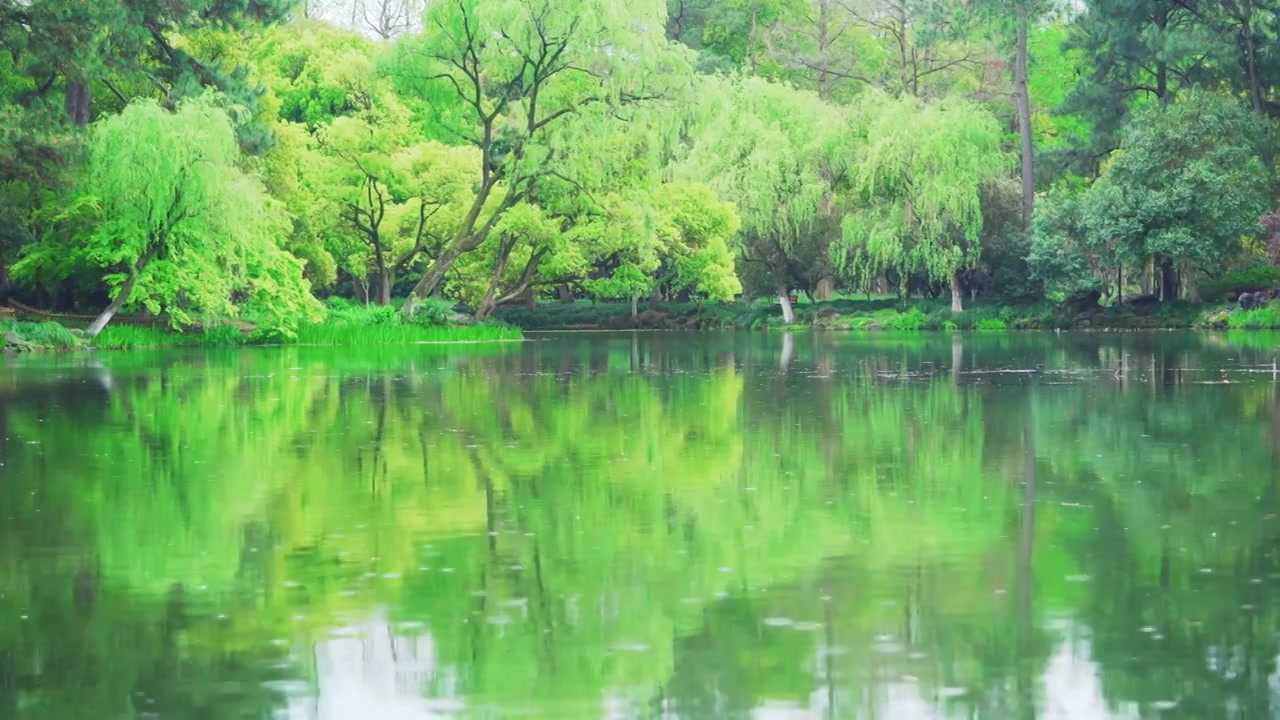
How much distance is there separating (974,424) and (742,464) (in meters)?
4.42

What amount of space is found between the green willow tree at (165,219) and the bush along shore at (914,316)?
2695 cm

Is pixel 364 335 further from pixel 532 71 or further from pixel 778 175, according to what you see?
pixel 778 175

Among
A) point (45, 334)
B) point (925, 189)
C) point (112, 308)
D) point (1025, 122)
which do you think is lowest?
point (45, 334)

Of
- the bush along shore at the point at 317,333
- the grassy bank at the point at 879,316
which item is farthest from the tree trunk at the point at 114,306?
the grassy bank at the point at 879,316

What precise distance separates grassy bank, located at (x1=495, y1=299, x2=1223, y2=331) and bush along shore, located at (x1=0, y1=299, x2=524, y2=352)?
48.7 ft

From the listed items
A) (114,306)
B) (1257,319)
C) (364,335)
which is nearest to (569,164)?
(364,335)

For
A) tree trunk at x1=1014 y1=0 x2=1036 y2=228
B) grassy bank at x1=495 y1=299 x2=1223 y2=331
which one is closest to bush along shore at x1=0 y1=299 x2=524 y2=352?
grassy bank at x1=495 y1=299 x2=1223 y2=331

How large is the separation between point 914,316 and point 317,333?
2504cm

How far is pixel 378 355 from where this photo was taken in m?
36.9

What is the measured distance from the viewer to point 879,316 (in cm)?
6272

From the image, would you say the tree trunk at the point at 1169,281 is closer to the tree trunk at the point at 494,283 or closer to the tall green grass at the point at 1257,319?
the tall green grass at the point at 1257,319

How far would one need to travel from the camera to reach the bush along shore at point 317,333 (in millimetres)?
37812

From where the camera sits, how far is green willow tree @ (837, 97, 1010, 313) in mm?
58344

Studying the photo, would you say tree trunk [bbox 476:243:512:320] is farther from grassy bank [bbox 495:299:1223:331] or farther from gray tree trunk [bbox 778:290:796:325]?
gray tree trunk [bbox 778:290:796:325]
